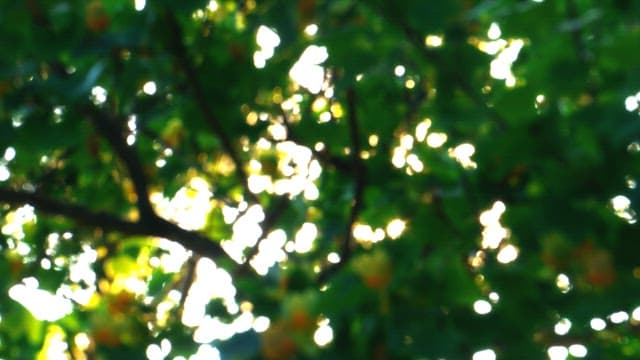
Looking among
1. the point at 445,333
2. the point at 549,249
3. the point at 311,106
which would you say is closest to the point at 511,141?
the point at 549,249

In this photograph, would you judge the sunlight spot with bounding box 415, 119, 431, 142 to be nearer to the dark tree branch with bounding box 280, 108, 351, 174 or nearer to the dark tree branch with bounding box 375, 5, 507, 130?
the dark tree branch with bounding box 280, 108, 351, 174

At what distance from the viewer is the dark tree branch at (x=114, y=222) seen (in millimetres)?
3377

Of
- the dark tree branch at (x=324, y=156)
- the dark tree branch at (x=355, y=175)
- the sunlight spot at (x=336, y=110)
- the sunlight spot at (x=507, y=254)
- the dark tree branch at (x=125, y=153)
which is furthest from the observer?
the sunlight spot at (x=336, y=110)

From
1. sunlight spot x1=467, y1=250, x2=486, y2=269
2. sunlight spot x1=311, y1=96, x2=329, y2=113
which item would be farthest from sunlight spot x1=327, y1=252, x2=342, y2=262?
sunlight spot x1=311, y1=96, x2=329, y2=113

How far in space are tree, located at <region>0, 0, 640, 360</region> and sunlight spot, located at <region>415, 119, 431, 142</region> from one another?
0.04ft

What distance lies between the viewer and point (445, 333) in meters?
1.94

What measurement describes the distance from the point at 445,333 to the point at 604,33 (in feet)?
2.16

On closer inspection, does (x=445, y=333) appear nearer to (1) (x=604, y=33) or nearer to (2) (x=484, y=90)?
(1) (x=604, y=33)

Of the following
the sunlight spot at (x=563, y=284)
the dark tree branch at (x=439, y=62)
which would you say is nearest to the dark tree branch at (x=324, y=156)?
the sunlight spot at (x=563, y=284)

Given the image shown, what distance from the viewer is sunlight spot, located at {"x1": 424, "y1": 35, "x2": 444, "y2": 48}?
2.15 m

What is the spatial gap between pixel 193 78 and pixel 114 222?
2.79ft

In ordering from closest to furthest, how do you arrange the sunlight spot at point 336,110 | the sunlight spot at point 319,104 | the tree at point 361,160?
the tree at point 361,160, the sunlight spot at point 336,110, the sunlight spot at point 319,104

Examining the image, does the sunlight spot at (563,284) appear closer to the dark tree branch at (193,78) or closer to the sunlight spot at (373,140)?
the sunlight spot at (373,140)

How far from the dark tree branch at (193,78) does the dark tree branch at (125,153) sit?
31cm
